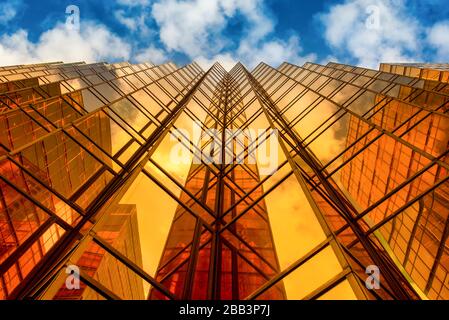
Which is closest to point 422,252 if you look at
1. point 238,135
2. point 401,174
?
point 401,174

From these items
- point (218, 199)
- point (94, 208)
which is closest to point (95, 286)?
point (94, 208)

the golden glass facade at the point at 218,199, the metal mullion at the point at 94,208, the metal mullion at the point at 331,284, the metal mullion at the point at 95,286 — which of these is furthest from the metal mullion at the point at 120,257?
the metal mullion at the point at 94,208

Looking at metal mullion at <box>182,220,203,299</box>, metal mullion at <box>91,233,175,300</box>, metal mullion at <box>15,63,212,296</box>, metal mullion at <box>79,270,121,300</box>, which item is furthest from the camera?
metal mullion at <box>15,63,212,296</box>

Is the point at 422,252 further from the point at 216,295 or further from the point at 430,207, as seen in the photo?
the point at 216,295

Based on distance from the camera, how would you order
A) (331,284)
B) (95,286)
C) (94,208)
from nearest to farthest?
1. (95,286)
2. (331,284)
3. (94,208)

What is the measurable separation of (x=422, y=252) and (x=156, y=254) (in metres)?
18.0

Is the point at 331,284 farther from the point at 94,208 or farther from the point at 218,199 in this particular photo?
the point at 94,208

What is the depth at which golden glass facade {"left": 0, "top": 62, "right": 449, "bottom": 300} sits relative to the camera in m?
5.65

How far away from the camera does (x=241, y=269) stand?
7230mm

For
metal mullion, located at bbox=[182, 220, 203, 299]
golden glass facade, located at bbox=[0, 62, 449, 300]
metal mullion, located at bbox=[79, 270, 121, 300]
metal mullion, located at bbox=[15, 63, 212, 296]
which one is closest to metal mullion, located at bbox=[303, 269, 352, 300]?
golden glass facade, located at bbox=[0, 62, 449, 300]

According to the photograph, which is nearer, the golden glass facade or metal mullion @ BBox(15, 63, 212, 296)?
the golden glass facade

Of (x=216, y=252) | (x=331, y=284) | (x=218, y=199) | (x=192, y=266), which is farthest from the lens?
(x=218, y=199)

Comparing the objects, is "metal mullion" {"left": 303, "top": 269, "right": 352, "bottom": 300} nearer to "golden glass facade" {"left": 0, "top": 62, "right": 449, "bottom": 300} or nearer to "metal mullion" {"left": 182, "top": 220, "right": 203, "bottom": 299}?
"golden glass facade" {"left": 0, "top": 62, "right": 449, "bottom": 300}

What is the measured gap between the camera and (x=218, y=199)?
929cm
